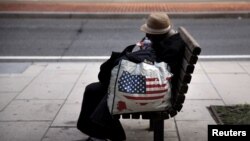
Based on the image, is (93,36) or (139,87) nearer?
(139,87)

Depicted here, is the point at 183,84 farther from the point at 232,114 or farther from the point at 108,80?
the point at 232,114

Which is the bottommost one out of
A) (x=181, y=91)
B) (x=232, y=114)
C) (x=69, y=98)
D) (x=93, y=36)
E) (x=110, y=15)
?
(x=110, y=15)

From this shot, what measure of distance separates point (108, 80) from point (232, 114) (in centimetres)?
183

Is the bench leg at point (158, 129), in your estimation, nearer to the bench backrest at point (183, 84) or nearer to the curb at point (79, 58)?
the bench backrest at point (183, 84)

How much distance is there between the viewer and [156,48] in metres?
4.42

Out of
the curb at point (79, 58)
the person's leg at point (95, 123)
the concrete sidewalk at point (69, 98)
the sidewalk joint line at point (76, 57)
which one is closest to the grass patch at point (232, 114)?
the concrete sidewalk at point (69, 98)

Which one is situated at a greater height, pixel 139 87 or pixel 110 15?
pixel 139 87

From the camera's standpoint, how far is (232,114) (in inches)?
212

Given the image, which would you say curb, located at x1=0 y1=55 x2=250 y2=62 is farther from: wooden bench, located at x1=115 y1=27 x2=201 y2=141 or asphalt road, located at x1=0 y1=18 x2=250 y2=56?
wooden bench, located at x1=115 y1=27 x2=201 y2=141

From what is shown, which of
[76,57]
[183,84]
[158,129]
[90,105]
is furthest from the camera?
[76,57]

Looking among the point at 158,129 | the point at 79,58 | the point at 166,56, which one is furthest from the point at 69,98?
the point at 79,58

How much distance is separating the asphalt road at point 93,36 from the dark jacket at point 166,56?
5.20m

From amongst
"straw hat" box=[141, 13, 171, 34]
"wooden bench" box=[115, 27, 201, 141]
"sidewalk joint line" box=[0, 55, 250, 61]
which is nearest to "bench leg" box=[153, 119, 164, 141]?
"wooden bench" box=[115, 27, 201, 141]

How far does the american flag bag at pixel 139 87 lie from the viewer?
3.91m
